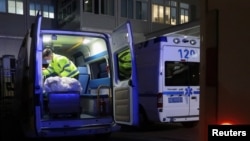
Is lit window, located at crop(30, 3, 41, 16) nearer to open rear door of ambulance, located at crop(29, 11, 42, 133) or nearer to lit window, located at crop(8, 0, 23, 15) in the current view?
lit window, located at crop(8, 0, 23, 15)

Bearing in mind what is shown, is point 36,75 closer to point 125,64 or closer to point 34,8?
point 125,64

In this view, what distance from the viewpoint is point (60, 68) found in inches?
363

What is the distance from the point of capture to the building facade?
31.5 metres

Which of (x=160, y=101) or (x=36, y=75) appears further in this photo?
(x=160, y=101)

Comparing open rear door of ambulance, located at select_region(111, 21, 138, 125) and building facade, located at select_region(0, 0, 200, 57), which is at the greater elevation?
building facade, located at select_region(0, 0, 200, 57)

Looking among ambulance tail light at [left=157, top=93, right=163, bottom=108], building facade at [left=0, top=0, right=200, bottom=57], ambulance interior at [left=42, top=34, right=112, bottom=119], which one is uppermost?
building facade at [left=0, top=0, right=200, bottom=57]

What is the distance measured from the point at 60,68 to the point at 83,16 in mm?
21909

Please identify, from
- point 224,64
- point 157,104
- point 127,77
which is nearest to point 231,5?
point 224,64

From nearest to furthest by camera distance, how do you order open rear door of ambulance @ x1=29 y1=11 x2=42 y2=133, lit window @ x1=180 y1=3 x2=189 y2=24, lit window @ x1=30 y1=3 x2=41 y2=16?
open rear door of ambulance @ x1=29 y1=11 x2=42 y2=133 < lit window @ x1=30 y1=3 x2=41 y2=16 < lit window @ x1=180 y1=3 x2=189 y2=24

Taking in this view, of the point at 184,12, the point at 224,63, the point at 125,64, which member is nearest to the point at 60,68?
the point at 125,64

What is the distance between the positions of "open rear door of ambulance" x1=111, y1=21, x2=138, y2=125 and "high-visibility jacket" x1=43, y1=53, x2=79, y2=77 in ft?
3.99

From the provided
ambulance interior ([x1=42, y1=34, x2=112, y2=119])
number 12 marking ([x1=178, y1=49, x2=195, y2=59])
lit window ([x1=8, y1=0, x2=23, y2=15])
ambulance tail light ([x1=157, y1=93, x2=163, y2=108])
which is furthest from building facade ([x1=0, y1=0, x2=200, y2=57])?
ambulance tail light ([x1=157, y1=93, x2=163, y2=108])

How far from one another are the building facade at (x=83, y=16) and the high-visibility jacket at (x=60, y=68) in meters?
21.3

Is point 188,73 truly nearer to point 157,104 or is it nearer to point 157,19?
point 157,104
